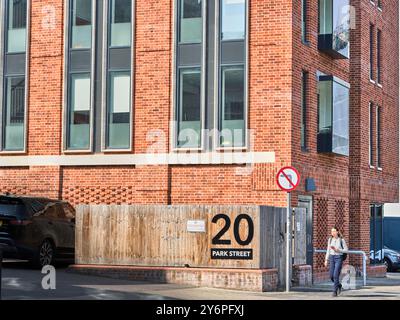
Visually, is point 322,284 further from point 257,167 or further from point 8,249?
point 8,249

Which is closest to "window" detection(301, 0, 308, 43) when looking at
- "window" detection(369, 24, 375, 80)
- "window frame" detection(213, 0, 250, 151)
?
"window frame" detection(213, 0, 250, 151)

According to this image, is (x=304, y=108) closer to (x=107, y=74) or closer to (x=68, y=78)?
(x=107, y=74)

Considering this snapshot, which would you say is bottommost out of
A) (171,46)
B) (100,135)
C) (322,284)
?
(322,284)

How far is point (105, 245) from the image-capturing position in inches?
917

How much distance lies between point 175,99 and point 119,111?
1962 millimetres

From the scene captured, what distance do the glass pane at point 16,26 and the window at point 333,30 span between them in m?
9.56

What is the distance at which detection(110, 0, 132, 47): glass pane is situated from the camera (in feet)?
92.1

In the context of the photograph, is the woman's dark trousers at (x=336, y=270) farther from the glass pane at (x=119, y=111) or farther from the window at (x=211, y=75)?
the glass pane at (x=119, y=111)

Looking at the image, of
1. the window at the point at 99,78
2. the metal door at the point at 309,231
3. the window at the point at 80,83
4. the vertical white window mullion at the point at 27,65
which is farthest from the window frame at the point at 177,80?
the vertical white window mullion at the point at 27,65

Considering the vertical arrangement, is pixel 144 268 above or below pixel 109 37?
below

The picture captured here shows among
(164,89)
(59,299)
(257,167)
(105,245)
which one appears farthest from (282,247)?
(59,299)

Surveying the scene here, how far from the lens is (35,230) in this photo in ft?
74.7
